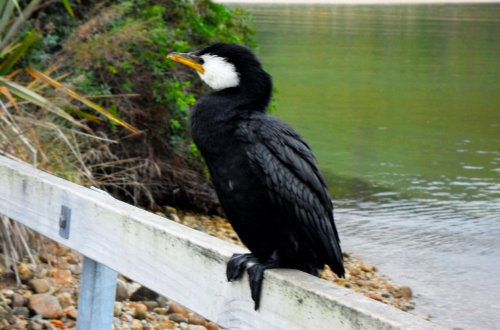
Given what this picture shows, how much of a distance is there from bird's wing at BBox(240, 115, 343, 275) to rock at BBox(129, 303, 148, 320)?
7.75 feet

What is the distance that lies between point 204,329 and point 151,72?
2694 mm

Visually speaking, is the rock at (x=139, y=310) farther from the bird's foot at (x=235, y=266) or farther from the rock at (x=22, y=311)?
the bird's foot at (x=235, y=266)

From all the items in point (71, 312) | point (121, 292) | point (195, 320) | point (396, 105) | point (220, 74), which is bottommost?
point (396, 105)

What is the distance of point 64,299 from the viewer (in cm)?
418

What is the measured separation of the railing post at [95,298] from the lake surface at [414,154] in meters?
3.74

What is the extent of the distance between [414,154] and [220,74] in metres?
8.40

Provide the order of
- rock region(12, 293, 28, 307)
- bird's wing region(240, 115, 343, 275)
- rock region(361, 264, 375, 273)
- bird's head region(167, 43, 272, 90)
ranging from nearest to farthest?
bird's wing region(240, 115, 343, 275)
bird's head region(167, 43, 272, 90)
rock region(12, 293, 28, 307)
rock region(361, 264, 375, 273)

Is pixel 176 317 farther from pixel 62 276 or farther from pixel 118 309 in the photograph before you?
pixel 62 276

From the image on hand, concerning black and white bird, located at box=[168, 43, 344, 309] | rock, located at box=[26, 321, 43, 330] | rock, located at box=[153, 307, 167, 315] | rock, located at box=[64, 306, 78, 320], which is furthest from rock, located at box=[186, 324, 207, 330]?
black and white bird, located at box=[168, 43, 344, 309]

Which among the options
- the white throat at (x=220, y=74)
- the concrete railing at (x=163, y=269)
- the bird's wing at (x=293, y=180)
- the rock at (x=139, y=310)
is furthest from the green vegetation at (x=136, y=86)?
the bird's wing at (x=293, y=180)

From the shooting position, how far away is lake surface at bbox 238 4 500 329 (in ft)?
22.1

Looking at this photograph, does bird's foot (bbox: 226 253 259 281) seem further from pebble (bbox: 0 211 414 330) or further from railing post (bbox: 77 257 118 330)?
pebble (bbox: 0 211 414 330)

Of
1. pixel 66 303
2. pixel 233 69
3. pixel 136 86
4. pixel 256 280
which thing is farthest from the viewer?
pixel 136 86

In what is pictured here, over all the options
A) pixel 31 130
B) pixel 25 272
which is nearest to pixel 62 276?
pixel 25 272
